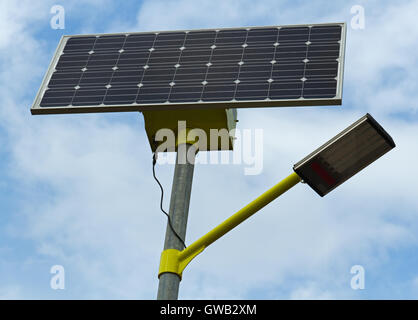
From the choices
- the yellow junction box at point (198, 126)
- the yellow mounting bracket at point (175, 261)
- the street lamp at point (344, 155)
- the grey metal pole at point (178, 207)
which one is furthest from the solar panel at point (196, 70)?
the yellow mounting bracket at point (175, 261)

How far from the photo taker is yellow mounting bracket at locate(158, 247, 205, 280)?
10.3 meters

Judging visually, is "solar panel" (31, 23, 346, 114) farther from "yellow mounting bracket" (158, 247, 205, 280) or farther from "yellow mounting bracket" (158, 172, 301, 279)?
"yellow mounting bracket" (158, 247, 205, 280)


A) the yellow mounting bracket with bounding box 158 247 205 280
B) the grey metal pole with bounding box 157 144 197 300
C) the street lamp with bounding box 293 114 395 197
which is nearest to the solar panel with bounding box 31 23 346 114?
the grey metal pole with bounding box 157 144 197 300

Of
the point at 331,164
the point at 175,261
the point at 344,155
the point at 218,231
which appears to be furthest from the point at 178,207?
the point at 344,155

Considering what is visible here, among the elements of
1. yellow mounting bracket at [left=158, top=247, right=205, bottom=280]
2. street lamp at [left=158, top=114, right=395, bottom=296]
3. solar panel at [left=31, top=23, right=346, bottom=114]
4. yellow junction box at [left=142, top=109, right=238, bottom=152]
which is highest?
solar panel at [left=31, top=23, right=346, bottom=114]

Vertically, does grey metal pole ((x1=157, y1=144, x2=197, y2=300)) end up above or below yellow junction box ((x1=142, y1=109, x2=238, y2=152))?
below

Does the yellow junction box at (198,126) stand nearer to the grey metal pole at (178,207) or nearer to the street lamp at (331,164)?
the grey metal pole at (178,207)

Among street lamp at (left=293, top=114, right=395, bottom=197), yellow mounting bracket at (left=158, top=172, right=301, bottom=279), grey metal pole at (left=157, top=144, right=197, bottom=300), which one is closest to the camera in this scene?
street lamp at (left=293, top=114, right=395, bottom=197)

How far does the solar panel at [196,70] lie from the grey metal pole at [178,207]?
899 mm

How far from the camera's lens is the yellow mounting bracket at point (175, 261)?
10320mm

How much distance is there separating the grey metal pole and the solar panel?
2.95 feet

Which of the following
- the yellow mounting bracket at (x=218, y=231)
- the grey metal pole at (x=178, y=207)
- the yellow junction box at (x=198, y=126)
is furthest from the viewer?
the yellow junction box at (x=198, y=126)
